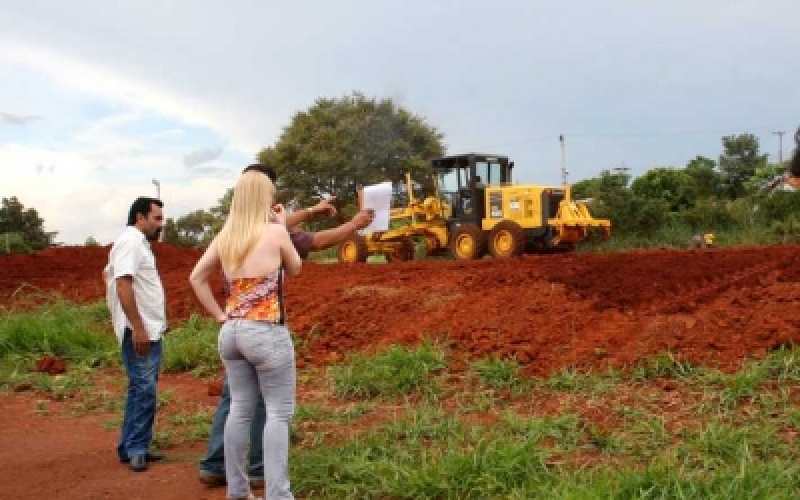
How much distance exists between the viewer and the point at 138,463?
4.96 meters

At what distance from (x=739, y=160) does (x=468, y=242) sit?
57.7 feet

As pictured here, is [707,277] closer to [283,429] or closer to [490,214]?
[283,429]

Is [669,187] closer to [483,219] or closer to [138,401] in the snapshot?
[483,219]

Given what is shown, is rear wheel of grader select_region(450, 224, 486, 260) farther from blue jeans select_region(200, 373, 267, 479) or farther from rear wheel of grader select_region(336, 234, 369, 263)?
blue jeans select_region(200, 373, 267, 479)

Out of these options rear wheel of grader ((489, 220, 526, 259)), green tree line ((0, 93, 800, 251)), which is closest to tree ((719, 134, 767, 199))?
green tree line ((0, 93, 800, 251))

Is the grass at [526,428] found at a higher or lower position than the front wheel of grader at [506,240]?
lower

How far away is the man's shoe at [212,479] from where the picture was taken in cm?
455

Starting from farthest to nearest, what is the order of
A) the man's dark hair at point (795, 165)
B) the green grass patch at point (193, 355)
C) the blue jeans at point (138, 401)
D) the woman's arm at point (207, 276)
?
the green grass patch at point (193, 355) < the blue jeans at point (138, 401) < the woman's arm at point (207, 276) < the man's dark hair at point (795, 165)

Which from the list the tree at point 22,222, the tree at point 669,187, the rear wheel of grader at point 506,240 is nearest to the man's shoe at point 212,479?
the rear wheel of grader at point 506,240

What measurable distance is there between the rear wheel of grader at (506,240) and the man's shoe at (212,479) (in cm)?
1257

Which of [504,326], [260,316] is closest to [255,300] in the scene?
[260,316]

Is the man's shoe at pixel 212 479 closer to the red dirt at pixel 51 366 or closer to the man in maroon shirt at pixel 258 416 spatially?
the man in maroon shirt at pixel 258 416

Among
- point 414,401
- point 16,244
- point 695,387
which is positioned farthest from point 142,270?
point 16,244

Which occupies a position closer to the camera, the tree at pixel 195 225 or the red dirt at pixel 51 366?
the red dirt at pixel 51 366
